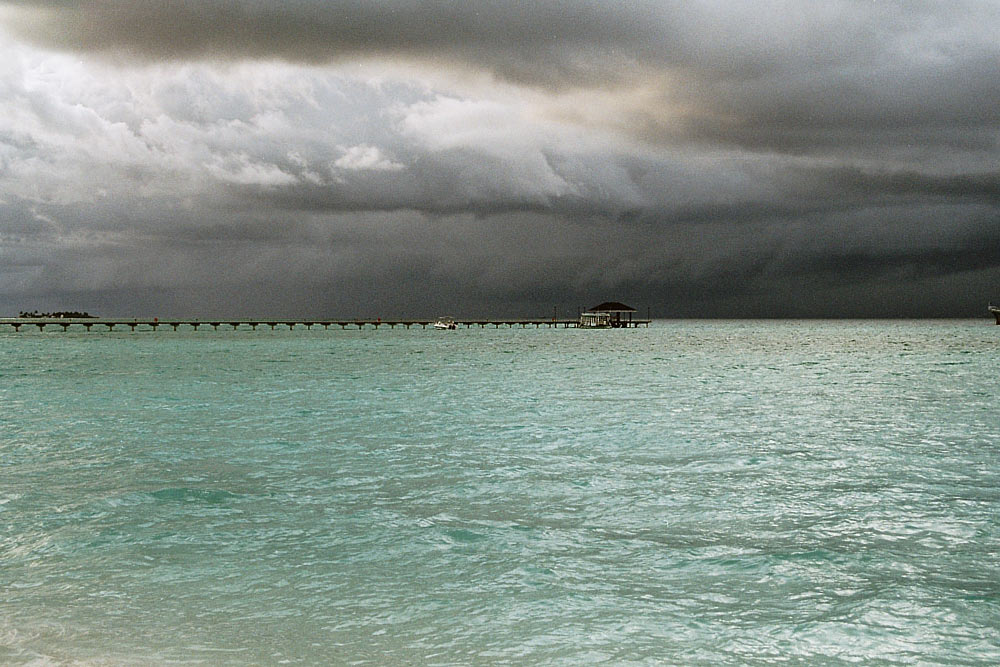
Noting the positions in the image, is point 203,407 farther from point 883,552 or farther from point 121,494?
point 883,552

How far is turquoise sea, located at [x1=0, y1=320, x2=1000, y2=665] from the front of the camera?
744 cm

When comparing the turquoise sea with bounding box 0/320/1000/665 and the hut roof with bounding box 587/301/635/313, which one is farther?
the hut roof with bounding box 587/301/635/313

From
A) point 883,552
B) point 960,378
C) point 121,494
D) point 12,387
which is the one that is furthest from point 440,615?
point 960,378

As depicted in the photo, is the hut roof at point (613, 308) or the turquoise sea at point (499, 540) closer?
the turquoise sea at point (499, 540)

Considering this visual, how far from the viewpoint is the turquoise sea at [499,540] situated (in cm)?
744

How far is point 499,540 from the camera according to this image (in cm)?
1108

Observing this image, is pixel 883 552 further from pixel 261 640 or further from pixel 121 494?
pixel 121 494

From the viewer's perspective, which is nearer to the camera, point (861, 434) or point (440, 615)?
point (440, 615)

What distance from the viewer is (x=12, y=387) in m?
38.8

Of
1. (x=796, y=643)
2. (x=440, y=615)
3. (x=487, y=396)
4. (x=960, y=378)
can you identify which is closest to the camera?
(x=796, y=643)

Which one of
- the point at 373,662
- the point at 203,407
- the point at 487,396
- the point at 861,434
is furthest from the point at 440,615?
the point at 487,396

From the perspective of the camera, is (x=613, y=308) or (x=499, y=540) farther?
(x=613, y=308)

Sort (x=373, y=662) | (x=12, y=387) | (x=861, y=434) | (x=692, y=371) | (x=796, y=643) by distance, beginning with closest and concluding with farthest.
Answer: (x=373, y=662) < (x=796, y=643) < (x=861, y=434) < (x=12, y=387) < (x=692, y=371)

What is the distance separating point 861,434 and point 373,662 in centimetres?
1874
